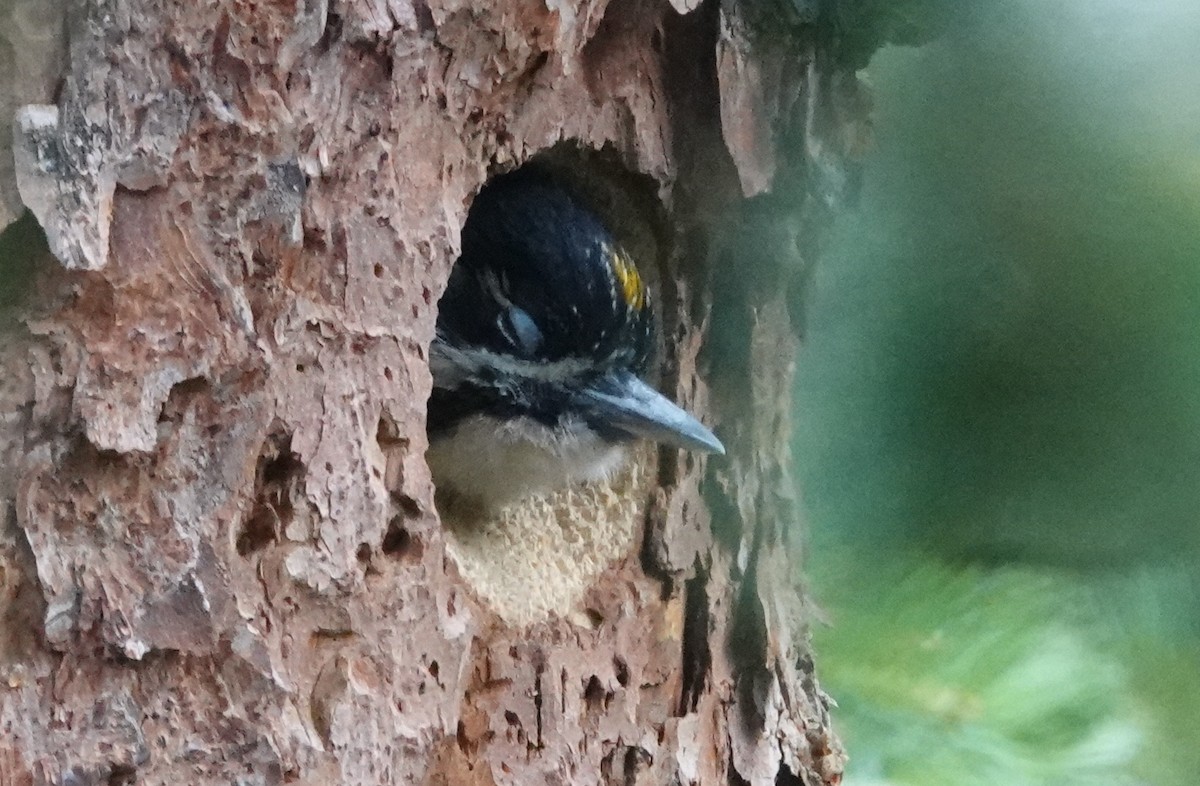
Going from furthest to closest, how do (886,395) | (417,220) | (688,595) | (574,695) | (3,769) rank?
(886,395), (688,595), (574,695), (417,220), (3,769)

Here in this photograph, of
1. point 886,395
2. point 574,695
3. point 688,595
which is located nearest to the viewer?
point 574,695

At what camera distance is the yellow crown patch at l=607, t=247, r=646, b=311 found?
3.37ft

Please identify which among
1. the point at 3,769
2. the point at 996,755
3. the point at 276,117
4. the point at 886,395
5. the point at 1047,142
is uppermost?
the point at 1047,142

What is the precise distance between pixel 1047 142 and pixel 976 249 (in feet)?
0.47

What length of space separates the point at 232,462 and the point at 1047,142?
1.03 metres

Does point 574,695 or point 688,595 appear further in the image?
point 688,595

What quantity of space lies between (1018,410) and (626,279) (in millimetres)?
621

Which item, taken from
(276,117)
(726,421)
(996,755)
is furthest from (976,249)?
(276,117)

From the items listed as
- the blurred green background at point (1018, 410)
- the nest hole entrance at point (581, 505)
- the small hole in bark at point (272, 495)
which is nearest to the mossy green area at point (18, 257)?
the small hole in bark at point (272, 495)

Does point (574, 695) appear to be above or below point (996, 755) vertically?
below

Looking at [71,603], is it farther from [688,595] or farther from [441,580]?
[688,595]

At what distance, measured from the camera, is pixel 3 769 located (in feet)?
2.07

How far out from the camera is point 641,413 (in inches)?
39.0

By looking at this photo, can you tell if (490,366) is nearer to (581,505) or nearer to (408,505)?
(581,505)
